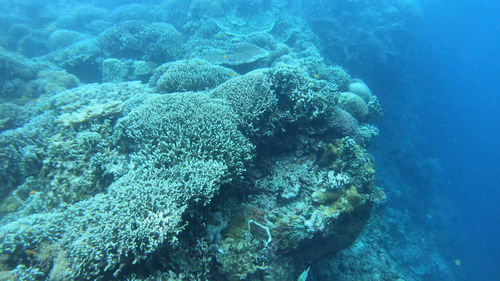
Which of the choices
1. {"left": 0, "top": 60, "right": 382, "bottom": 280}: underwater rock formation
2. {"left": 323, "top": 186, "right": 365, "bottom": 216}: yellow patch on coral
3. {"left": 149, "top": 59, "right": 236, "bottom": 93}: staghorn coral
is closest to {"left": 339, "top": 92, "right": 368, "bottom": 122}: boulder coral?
{"left": 0, "top": 60, "right": 382, "bottom": 280}: underwater rock formation

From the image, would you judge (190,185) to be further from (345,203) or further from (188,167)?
(345,203)

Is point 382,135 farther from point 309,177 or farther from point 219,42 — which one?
point 309,177

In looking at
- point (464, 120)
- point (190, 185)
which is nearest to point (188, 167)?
point (190, 185)

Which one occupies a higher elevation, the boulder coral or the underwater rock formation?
the boulder coral

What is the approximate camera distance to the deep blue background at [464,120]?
2384 cm

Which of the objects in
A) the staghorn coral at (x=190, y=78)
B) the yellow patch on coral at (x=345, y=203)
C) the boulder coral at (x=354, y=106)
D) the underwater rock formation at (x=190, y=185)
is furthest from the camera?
the boulder coral at (x=354, y=106)

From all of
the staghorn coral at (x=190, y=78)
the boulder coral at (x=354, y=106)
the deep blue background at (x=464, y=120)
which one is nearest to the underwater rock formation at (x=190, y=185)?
the staghorn coral at (x=190, y=78)

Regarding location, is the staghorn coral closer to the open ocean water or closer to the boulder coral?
the open ocean water

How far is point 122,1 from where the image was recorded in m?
28.4

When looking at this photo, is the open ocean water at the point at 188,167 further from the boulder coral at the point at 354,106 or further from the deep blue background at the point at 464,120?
the deep blue background at the point at 464,120

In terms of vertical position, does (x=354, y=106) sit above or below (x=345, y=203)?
above

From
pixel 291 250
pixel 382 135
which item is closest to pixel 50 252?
pixel 291 250

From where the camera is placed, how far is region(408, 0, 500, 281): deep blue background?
2384 cm

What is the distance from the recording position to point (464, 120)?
35.9 m
